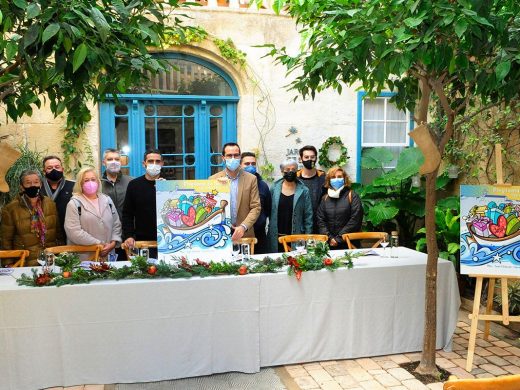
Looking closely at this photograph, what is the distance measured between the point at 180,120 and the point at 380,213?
3.21 meters

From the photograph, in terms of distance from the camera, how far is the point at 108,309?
3387 millimetres

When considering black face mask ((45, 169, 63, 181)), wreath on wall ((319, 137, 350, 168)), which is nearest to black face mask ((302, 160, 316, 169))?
wreath on wall ((319, 137, 350, 168))

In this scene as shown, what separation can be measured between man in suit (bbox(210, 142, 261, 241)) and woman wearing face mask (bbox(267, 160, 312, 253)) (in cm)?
50

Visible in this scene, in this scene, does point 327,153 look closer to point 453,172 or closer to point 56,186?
point 453,172

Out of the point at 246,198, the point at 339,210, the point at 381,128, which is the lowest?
the point at 339,210

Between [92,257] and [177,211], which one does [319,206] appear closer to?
[177,211]

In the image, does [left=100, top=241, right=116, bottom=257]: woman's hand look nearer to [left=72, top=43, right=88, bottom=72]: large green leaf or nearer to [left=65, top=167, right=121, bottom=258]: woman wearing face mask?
[left=65, top=167, right=121, bottom=258]: woman wearing face mask

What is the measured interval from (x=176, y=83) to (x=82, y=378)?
4.71 m

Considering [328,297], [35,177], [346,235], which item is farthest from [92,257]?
[346,235]

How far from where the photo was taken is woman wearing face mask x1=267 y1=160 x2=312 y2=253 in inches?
206

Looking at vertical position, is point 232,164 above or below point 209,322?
above

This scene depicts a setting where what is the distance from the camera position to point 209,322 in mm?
3568

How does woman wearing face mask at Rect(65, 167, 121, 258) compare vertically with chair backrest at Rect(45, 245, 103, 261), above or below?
above

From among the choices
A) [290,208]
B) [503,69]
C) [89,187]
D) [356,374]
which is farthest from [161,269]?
[503,69]
